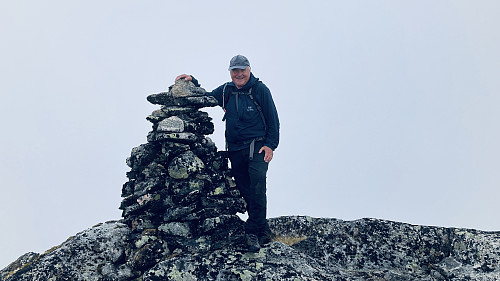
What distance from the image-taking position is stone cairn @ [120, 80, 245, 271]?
12.8 m

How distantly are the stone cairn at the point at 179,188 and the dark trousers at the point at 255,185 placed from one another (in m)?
0.49

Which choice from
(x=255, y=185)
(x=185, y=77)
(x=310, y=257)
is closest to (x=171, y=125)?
(x=185, y=77)

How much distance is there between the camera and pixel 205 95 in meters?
14.7

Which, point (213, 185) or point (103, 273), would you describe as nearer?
point (103, 273)

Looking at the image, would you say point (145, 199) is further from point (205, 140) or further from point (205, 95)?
point (205, 95)

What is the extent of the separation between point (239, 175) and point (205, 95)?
3.35 m

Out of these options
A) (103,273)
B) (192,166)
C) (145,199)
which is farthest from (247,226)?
(103,273)

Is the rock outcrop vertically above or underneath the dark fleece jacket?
underneath

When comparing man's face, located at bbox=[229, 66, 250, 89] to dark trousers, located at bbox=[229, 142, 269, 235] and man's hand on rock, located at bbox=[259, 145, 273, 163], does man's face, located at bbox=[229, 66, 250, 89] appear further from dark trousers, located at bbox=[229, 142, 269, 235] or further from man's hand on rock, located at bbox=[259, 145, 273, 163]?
man's hand on rock, located at bbox=[259, 145, 273, 163]

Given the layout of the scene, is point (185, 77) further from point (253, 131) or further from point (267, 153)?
point (267, 153)

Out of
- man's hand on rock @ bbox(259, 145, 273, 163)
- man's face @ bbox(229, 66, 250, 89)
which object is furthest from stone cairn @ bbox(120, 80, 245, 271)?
man's hand on rock @ bbox(259, 145, 273, 163)

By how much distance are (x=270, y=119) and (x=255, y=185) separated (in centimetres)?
237

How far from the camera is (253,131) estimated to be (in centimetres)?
1341

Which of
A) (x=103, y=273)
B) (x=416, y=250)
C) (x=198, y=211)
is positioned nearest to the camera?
(x=103, y=273)
